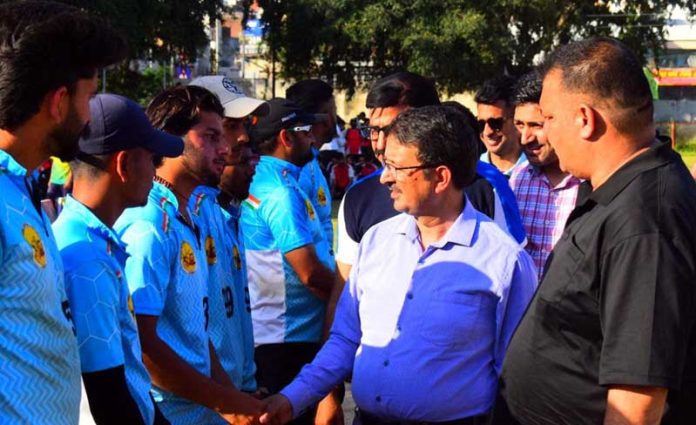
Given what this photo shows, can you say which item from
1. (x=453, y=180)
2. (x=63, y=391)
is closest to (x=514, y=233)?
(x=453, y=180)

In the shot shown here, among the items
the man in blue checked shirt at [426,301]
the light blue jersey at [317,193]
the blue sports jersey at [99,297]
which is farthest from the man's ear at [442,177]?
the light blue jersey at [317,193]

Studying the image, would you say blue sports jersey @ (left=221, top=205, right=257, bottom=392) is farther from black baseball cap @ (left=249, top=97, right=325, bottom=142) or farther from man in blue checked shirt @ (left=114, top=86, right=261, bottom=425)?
black baseball cap @ (left=249, top=97, right=325, bottom=142)

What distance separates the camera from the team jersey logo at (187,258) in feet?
11.4

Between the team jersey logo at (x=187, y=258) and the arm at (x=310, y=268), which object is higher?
the team jersey logo at (x=187, y=258)

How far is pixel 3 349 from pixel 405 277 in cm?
172

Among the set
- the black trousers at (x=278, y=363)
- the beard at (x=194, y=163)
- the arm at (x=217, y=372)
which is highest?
the beard at (x=194, y=163)

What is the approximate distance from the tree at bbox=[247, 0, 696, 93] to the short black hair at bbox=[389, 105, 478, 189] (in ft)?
87.1

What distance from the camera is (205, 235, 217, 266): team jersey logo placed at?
3908 mm

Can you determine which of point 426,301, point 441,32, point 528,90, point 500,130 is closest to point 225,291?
point 426,301

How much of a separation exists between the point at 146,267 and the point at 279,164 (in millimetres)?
1982

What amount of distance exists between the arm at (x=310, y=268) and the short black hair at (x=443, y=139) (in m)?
1.27

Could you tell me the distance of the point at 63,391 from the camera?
2465 mm

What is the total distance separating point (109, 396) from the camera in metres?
2.77

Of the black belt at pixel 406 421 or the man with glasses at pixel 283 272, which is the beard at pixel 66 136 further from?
the man with glasses at pixel 283 272
